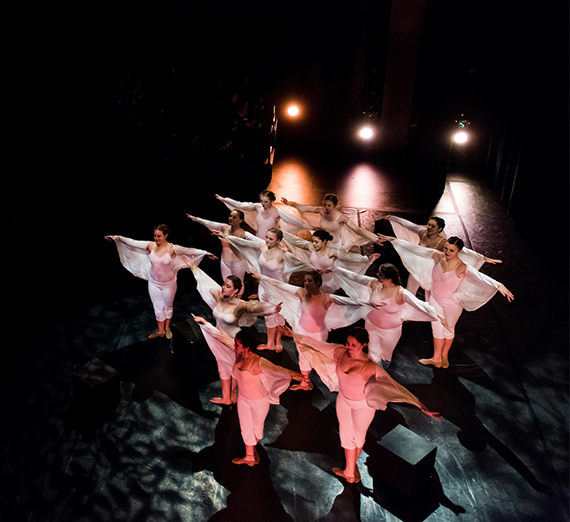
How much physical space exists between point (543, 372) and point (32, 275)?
6014 millimetres

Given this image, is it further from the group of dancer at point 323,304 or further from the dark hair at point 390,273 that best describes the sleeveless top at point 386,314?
the dark hair at point 390,273

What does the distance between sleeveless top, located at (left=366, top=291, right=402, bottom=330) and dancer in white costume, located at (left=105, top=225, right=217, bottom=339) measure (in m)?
1.64

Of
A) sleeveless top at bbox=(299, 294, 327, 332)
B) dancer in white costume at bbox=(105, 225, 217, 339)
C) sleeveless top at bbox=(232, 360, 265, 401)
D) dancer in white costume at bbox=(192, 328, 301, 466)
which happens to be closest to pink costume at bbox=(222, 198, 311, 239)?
dancer in white costume at bbox=(105, 225, 217, 339)

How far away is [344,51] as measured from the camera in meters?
10.9

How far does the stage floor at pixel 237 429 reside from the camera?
11.9ft

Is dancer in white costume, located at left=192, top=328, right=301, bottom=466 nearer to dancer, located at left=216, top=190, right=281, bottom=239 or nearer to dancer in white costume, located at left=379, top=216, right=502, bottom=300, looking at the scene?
dancer in white costume, located at left=379, top=216, right=502, bottom=300

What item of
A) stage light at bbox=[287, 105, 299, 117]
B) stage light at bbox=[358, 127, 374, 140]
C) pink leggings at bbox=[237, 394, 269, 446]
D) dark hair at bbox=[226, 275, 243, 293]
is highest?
stage light at bbox=[287, 105, 299, 117]

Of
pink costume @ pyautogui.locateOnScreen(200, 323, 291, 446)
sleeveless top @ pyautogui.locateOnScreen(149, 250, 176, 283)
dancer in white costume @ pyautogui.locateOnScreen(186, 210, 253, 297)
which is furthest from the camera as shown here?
dancer in white costume @ pyautogui.locateOnScreen(186, 210, 253, 297)

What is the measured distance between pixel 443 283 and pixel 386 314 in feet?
2.46

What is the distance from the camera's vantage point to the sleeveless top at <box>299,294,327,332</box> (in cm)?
438

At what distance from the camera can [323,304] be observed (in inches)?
172

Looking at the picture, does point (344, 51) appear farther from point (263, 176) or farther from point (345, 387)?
point (345, 387)

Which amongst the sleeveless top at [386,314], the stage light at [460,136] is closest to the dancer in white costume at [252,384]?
the sleeveless top at [386,314]

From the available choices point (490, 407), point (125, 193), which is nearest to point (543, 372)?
point (490, 407)
